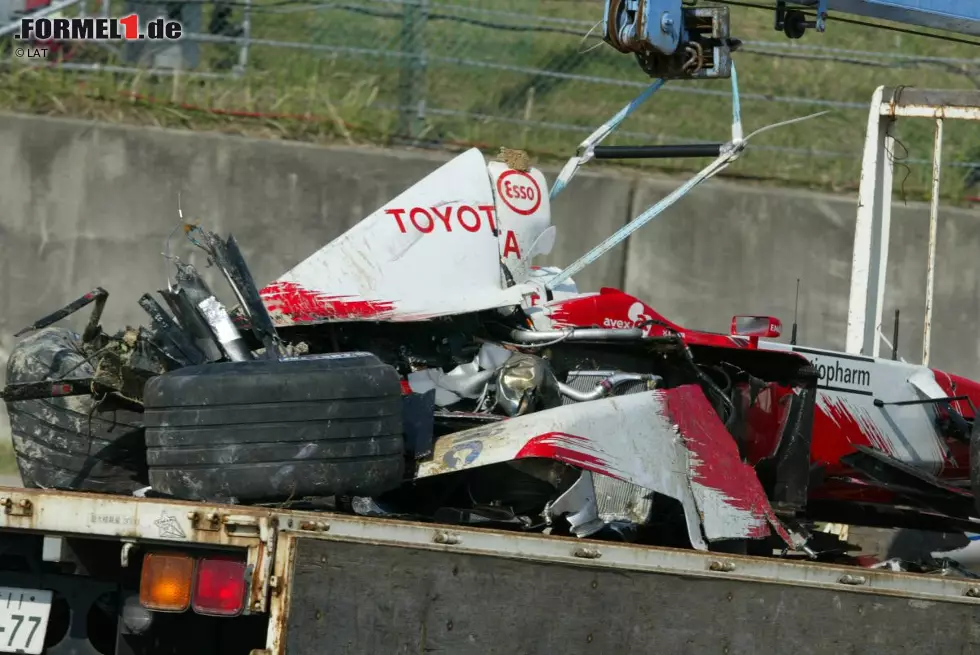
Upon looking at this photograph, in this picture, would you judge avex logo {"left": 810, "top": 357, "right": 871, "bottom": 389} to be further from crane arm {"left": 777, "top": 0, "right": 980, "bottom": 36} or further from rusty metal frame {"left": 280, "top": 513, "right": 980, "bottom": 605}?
crane arm {"left": 777, "top": 0, "right": 980, "bottom": 36}

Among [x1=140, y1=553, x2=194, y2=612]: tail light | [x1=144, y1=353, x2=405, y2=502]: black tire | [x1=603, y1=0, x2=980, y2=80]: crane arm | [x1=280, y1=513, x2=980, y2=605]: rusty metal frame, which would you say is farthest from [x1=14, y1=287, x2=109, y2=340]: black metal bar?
[x1=603, y1=0, x2=980, y2=80]: crane arm

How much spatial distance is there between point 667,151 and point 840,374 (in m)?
1.14

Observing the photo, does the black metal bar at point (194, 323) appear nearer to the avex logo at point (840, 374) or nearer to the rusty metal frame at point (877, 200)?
the avex logo at point (840, 374)

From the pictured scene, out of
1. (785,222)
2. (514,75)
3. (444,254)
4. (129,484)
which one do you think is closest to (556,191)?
(444,254)

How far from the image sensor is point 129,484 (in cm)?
409

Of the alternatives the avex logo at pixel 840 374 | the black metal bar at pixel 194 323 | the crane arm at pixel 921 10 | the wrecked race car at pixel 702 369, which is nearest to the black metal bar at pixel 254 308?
the black metal bar at pixel 194 323

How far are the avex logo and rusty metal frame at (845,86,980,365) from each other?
2.53 ft

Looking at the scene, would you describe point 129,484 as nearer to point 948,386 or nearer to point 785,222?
point 948,386

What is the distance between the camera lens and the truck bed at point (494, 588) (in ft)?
10.5

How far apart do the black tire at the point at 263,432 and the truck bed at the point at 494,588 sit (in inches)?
7.4

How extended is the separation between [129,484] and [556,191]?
2.12 meters

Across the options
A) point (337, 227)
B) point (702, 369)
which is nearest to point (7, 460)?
point (337, 227)

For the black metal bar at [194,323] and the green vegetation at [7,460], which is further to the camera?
the green vegetation at [7,460]

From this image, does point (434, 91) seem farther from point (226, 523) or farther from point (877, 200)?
point (226, 523)
